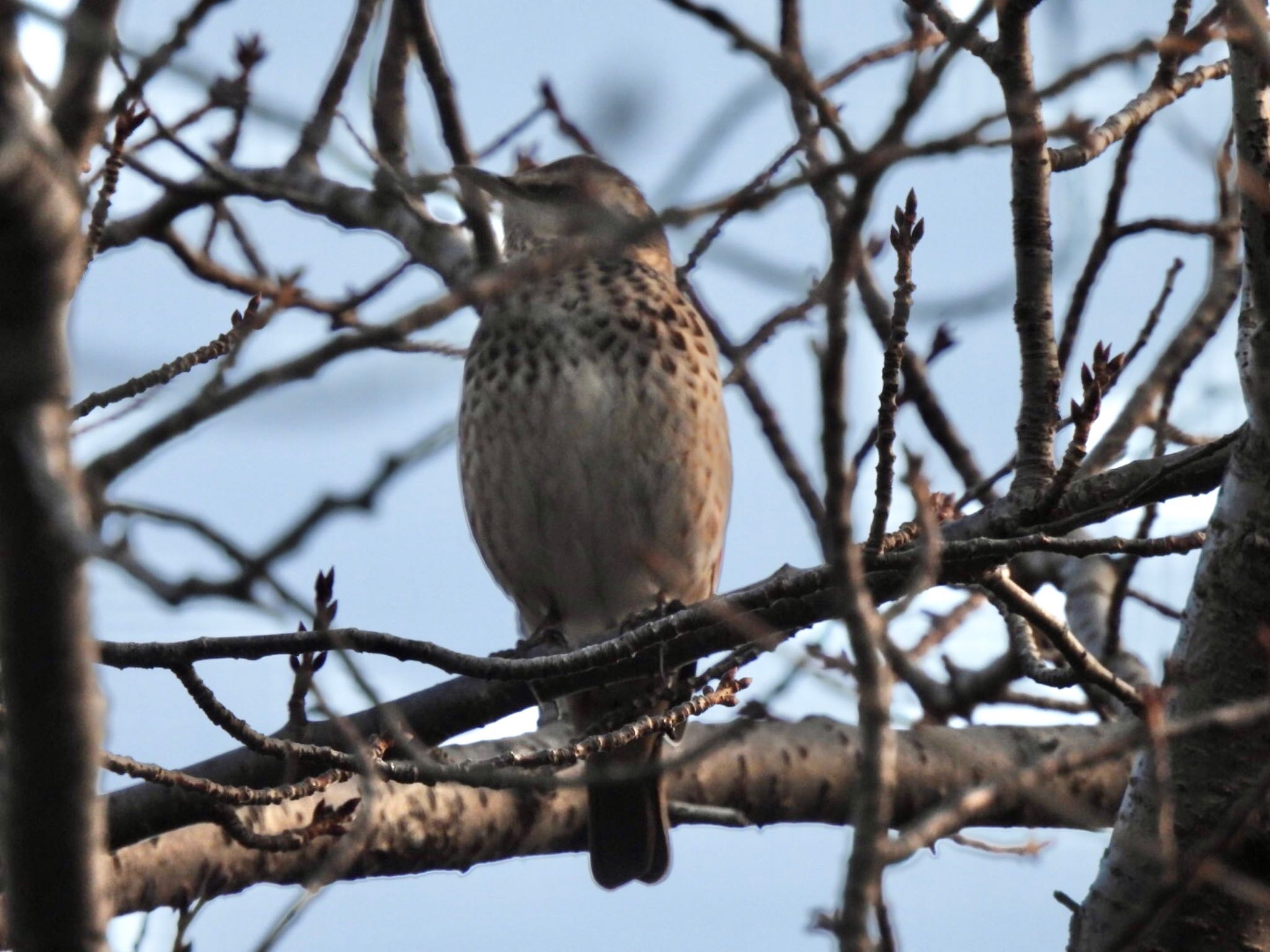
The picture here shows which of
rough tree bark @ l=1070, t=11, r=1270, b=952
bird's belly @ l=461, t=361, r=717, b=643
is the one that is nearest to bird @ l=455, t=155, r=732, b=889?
bird's belly @ l=461, t=361, r=717, b=643

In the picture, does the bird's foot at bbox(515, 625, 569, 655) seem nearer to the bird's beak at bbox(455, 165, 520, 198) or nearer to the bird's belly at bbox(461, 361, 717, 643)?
the bird's belly at bbox(461, 361, 717, 643)

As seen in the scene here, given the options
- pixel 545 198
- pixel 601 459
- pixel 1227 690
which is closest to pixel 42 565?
pixel 1227 690

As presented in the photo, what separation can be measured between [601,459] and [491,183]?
1242 mm

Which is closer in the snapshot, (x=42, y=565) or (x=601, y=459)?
(x=42, y=565)

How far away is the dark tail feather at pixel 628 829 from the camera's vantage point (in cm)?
595

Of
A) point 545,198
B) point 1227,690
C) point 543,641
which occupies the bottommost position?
point 1227,690

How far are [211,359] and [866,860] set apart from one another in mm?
2141

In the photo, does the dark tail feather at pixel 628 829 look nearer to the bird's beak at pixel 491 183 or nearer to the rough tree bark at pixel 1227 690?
the bird's beak at pixel 491 183

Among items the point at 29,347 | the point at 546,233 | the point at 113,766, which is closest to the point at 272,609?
the point at 29,347

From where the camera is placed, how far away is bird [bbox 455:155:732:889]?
5.89 m

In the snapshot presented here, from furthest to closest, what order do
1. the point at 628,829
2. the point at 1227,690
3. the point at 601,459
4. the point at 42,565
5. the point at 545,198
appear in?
1. the point at 545,198
2. the point at 628,829
3. the point at 601,459
4. the point at 1227,690
5. the point at 42,565

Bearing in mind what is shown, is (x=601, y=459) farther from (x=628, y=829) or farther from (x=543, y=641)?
(x=628, y=829)

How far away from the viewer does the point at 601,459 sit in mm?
5898

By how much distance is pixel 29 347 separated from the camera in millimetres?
1723
